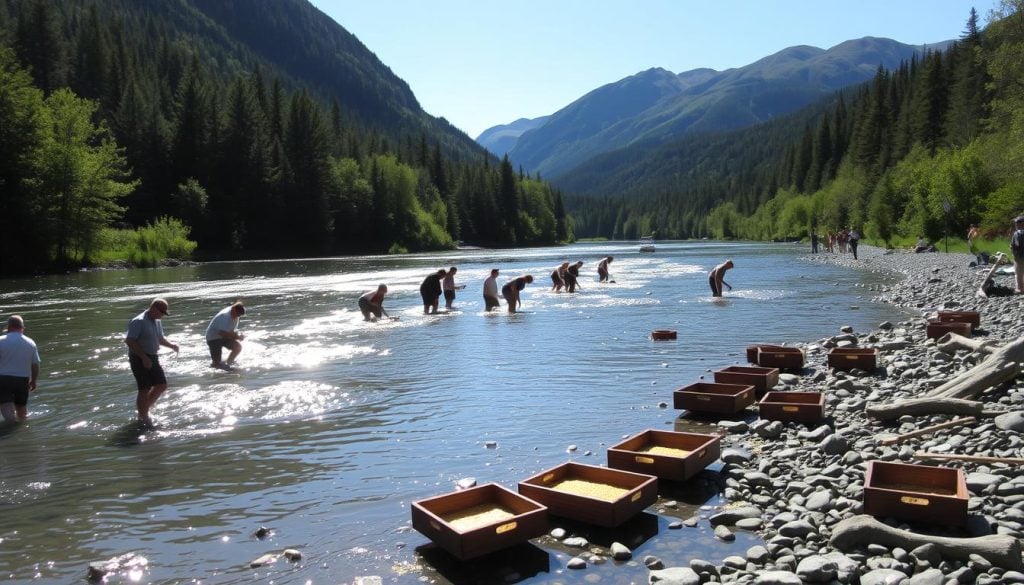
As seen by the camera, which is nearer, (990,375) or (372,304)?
(990,375)

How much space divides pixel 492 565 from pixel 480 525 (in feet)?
1.31

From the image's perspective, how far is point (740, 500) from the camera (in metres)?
8.09


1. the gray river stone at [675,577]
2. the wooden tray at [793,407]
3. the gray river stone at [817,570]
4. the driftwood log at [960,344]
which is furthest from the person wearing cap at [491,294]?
the gray river stone at [817,570]

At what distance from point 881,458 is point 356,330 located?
707 inches

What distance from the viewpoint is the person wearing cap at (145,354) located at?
12.5 m

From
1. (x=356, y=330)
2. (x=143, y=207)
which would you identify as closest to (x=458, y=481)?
(x=356, y=330)

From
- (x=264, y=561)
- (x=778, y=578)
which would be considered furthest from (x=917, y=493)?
(x=264, y=561)

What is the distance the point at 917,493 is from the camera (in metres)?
6.71

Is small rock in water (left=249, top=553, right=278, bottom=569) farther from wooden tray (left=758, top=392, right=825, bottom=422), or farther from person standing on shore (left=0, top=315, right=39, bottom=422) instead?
person standing on shore (left=0, top=315, right=39, bottom=422)

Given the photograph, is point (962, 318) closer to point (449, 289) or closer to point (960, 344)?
point (960, 344)

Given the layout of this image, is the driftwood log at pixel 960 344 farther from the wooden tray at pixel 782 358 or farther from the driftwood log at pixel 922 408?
the driftwood log at pixel 922 408

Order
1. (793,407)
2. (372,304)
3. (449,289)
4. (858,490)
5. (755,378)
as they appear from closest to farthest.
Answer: (858,490) → (793,407) → (755,378) → (372,304) → (449,289)

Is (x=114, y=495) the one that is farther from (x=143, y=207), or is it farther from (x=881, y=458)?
(x=143, y=207)

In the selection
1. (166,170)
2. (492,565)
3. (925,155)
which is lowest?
(492,565)
